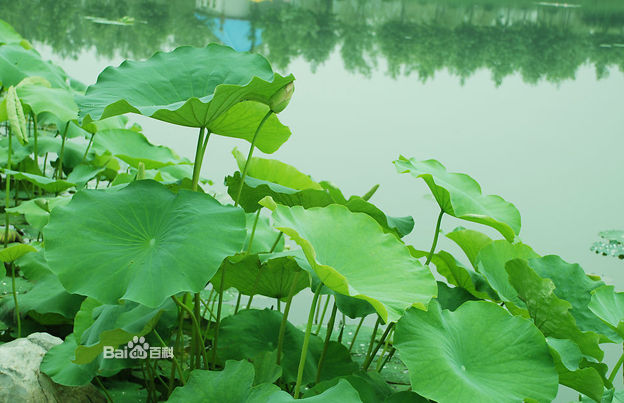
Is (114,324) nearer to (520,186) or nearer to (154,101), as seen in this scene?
(154,101)

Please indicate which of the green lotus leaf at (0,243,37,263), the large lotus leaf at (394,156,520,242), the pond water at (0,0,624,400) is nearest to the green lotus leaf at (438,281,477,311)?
the large lotus leaf at (394,156,520,242)

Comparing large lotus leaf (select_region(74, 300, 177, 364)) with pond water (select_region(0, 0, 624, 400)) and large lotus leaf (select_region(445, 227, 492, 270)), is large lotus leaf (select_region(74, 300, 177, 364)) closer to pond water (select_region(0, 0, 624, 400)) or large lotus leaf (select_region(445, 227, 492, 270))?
large lotus leaf (select_region(445, 227, 492, 270))

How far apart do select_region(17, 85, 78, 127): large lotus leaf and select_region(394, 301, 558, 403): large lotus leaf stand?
4.17 feet

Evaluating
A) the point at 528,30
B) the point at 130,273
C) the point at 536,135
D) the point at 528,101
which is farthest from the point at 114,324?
the point at 528,30

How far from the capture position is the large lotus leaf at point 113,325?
3.24 ft

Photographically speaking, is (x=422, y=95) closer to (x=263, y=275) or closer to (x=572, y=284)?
(x=572, y=284)

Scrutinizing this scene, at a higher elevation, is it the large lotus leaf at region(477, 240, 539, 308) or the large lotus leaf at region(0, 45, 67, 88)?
the large lotus leaf at region(0, 45, 67, 88)

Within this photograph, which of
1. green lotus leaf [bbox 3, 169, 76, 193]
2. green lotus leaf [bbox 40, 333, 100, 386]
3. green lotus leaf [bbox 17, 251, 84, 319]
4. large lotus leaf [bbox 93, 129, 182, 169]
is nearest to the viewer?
green lotus leaf [bbox 40, 333, 100, 386]

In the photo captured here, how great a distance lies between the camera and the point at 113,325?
3.52 feet

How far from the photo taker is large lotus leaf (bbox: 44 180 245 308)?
0.91m

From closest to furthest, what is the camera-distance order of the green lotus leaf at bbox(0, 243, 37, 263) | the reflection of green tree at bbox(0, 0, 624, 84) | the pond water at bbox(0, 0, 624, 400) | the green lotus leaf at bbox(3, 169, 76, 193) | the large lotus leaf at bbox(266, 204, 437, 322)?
the large lotus leaf at bbox(266, 204, 437, 322)
the green lotus leaf at bbox(0, 243, 37, 263)
the green lotus leaf at bbox(3, 169, 76, 193)
the pond water at bbox(0, 0, 624, 400)
the reflection of green tree at bbox(0, 0, 624, 84)

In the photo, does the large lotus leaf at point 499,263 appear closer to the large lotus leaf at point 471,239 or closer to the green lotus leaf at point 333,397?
the large lotus leaf at point 471,239

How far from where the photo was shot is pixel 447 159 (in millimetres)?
2969

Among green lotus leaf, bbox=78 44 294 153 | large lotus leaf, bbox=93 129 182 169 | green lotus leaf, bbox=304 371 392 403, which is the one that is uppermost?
green lotus leaf, bbox=78 44 294 153
